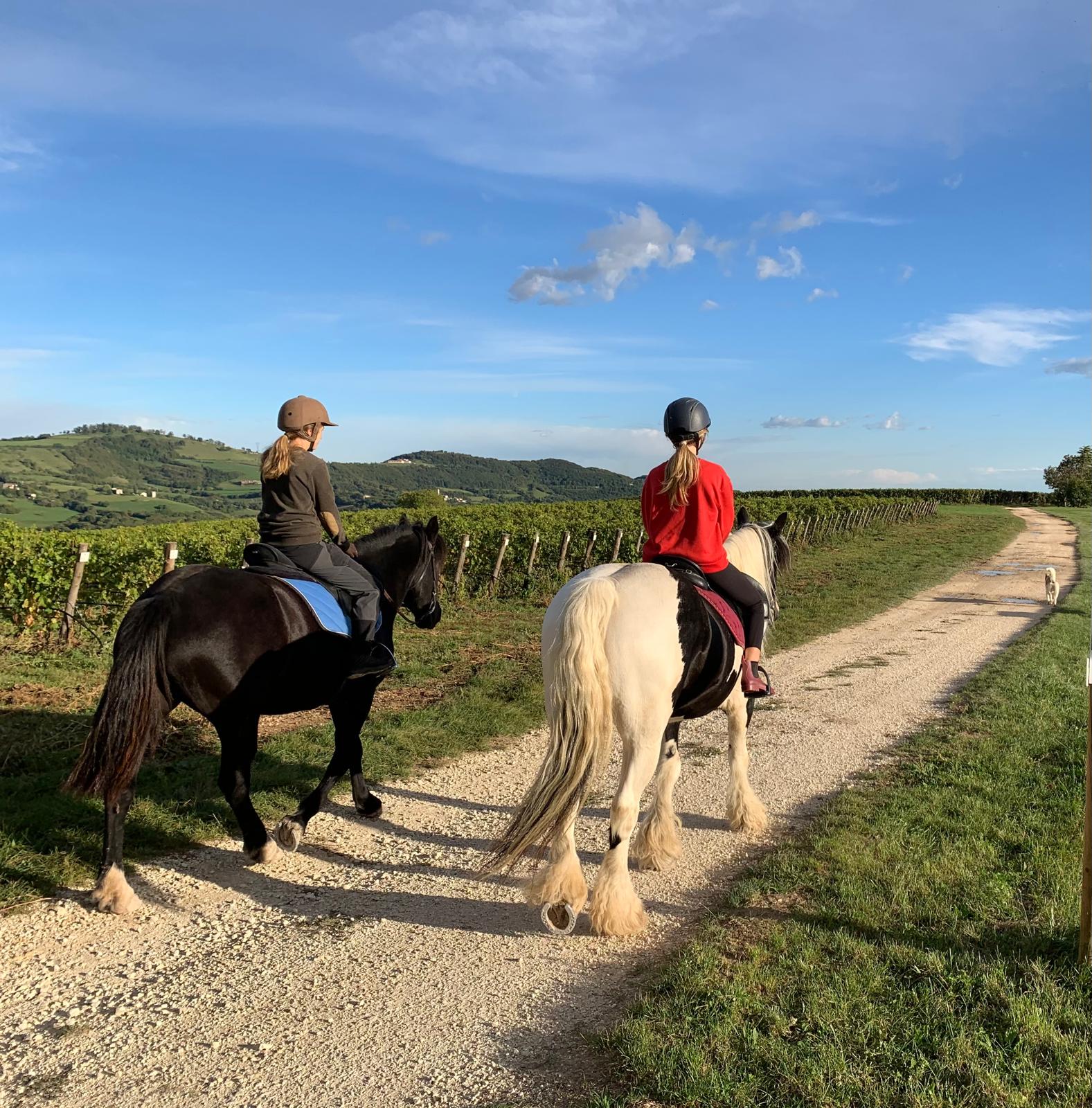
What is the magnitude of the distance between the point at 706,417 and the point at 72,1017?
4.53 meters

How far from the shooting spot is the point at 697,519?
5020 mm

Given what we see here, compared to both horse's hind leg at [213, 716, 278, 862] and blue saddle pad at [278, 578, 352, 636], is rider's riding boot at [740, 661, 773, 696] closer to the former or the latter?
blue saddle pad at [278, 578, 352, 636]

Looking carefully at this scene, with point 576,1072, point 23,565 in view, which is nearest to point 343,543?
point 576,1072

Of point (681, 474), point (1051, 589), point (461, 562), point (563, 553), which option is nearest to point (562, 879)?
point (681, 474)

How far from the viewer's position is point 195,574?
494 cm

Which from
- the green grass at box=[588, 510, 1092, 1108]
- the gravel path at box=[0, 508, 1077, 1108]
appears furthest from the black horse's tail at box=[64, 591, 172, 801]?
the green grass at box=[588, 510, 1092, 1108]

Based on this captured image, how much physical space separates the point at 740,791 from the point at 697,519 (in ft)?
7.17

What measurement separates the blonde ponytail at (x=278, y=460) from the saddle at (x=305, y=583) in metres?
0.51

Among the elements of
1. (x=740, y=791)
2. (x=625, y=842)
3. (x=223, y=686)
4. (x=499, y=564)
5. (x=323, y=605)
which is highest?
(x=323, y=605)

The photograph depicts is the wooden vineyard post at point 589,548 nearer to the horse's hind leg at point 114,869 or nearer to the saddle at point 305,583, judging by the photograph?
the saddle at point 305,583

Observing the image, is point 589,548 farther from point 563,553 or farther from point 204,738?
point 204,738

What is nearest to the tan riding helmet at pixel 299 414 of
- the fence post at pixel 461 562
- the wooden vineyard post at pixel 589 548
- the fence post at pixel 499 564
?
the fence post at pixel 461 562

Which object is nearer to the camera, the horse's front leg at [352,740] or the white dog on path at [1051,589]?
the horse's front leg at [352,740]

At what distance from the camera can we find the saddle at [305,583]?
5.42m
